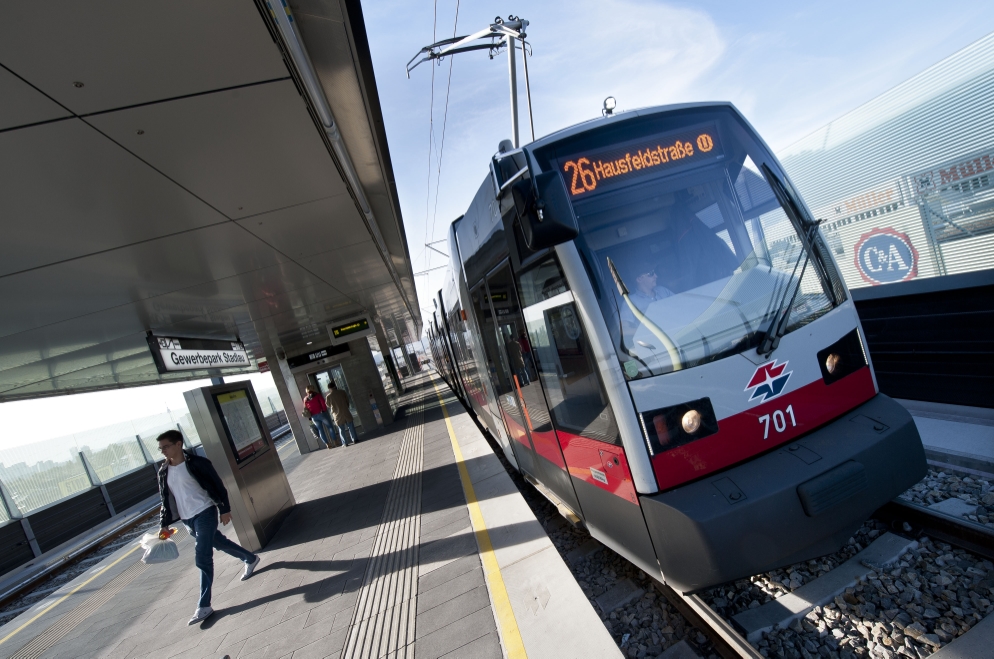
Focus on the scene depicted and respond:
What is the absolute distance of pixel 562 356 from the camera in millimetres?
3580

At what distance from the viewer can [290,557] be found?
6387mm

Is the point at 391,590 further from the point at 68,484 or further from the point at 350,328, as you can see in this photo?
the point at 68,484

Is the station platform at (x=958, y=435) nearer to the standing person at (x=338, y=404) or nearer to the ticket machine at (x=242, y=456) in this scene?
the ticket machine at (x=242, y=456)

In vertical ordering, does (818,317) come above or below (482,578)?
above

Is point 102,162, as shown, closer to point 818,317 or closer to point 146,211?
point 146,211

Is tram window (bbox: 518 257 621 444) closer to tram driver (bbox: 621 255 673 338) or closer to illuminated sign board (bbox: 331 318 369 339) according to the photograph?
tram driver (bbox: 621 255 673 338)

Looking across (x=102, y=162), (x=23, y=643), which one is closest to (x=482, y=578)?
(x=102, y=162)

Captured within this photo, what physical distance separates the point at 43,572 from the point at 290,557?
7.31 m

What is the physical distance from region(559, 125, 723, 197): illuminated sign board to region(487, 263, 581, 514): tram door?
1.11 m

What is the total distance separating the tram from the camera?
9.35 feet

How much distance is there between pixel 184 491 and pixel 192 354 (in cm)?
524

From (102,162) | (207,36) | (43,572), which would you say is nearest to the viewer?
(207,36)

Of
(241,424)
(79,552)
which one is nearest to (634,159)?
(241,424)

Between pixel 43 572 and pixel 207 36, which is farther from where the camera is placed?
pixel 43 572
